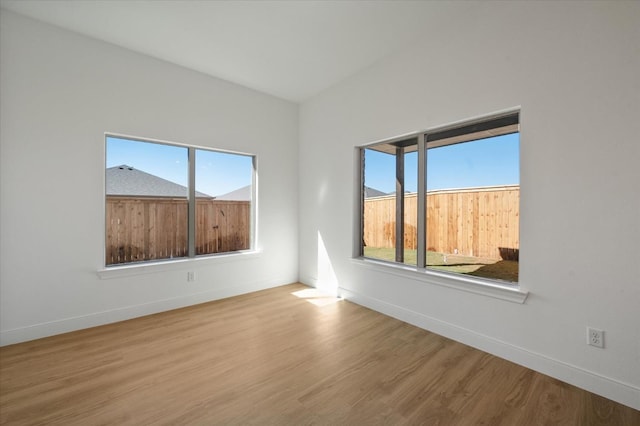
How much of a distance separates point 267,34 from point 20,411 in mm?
3472

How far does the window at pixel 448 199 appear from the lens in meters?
2.40

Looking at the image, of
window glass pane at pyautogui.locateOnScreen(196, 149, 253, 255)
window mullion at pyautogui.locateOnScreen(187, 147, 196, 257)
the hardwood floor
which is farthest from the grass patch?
window mullion at pyautogui.locateOnScreen(187, 147, 196, 257)

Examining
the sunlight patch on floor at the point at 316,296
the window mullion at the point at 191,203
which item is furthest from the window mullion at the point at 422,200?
the window mullion at the point at 191,203

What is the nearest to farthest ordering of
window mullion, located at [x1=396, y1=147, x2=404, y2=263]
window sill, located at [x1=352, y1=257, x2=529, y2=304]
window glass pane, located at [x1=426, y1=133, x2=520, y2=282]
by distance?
window sill, located at [x1=352, y1=257, x2=529, y2=304], window glass pane, located at [x1=426, y1=133, x2=520, y2=282], window mullion, located at [x1=396, y1=147, x2=404, y2=263]

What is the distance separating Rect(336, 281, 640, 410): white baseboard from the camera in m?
1.76

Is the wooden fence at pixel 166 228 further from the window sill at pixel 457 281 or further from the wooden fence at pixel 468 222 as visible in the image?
the wooden fence at pixel 468 222

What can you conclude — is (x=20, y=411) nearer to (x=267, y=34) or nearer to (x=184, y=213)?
(x=184, y=213)

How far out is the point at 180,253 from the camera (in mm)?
3570

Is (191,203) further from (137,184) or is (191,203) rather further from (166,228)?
(137,184)

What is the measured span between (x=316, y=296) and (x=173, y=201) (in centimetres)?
227

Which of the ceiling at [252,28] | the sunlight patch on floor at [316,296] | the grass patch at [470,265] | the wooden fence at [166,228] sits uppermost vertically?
the ceiling at [252,28]

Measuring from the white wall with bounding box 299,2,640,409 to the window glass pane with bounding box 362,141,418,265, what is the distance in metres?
0.41

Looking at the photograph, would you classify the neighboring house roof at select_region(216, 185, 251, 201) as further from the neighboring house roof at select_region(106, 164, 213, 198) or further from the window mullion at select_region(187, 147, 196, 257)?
the neighboring house roof at select_region(106, 164, 213, 198)

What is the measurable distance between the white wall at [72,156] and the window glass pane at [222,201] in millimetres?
291
